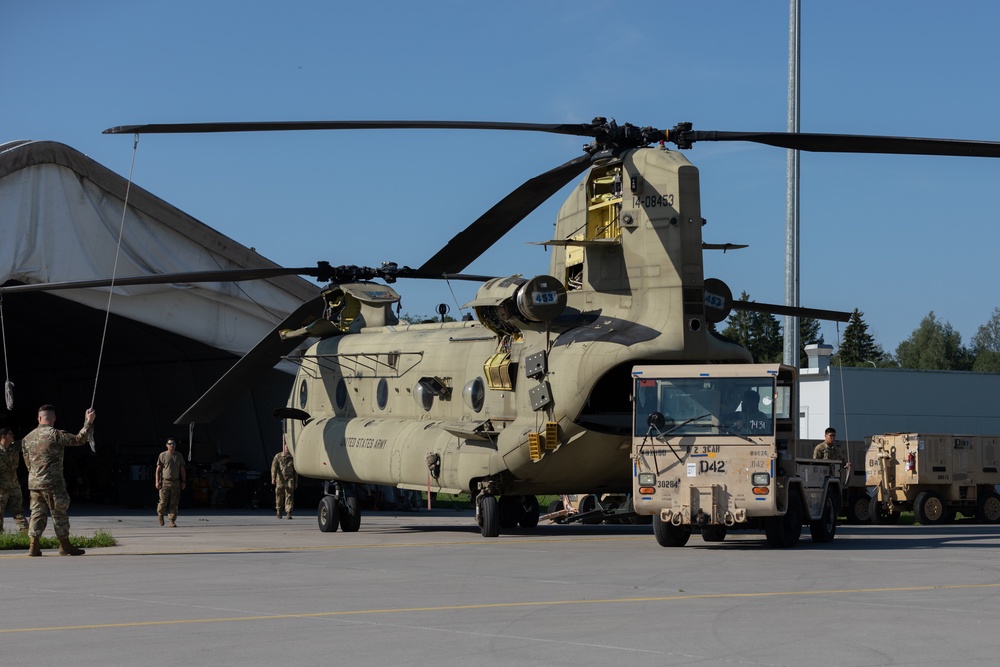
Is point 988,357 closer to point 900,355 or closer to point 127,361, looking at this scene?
point 900,355

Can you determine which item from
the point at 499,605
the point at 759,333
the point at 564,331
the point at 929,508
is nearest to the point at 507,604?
the point at 499,605

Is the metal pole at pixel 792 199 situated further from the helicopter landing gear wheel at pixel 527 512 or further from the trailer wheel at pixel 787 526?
the trailer wheel at pixel 787 526

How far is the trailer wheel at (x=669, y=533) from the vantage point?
16.1 m

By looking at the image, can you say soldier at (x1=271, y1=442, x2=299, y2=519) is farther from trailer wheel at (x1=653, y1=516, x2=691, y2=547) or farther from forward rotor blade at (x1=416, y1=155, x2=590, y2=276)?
trailer wheel at (x1=653, y1=516, x2=691, y2=547)

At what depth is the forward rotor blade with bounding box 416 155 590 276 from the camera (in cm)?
1766

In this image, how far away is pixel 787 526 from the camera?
1638 cm

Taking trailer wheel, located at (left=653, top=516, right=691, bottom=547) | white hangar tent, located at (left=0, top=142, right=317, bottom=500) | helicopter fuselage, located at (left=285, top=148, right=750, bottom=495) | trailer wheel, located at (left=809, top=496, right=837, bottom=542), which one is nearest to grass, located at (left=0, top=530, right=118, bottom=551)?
helicopter fuselage, located at (left=285, top=148, right=750, bottom=495)

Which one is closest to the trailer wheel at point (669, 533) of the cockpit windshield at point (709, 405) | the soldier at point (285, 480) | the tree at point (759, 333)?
the cockpit windshield at point (709, 405)

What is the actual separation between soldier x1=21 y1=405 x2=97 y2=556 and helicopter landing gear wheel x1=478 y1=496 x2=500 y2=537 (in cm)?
596

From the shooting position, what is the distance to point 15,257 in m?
25.2

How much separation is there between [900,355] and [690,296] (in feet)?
340

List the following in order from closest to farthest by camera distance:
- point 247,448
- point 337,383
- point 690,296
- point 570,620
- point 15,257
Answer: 1. point 570,620
2. point 690,296
3. point 337,383
4. point 15,257
5. point 247,448

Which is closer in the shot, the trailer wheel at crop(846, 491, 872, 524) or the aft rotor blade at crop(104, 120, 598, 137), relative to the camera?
the aft rotor blade at crop(104, 120, 598, 137)

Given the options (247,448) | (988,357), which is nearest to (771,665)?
(247,448)
